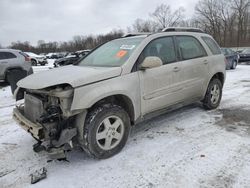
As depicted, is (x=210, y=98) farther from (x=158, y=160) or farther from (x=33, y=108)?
(x=33, y=108)

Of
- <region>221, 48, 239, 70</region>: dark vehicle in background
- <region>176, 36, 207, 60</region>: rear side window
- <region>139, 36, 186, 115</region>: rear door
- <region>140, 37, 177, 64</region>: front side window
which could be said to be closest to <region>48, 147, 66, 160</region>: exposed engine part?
<region>139, 36, 186, 115</region>: rear door

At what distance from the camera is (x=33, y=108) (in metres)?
3.12

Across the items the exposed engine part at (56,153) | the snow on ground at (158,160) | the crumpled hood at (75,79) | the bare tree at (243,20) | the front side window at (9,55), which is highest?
the bare tree at (243,20)

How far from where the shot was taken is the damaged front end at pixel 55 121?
9.11ft

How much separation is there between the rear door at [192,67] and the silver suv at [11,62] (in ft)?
25.9

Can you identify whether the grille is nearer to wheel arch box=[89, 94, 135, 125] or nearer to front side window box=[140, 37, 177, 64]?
wheel arch box=[89, 94, 135, 125]

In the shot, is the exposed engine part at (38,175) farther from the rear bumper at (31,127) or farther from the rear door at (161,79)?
the rear door at (161,79)

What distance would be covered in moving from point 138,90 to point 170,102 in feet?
2.96

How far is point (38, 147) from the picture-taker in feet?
9.39

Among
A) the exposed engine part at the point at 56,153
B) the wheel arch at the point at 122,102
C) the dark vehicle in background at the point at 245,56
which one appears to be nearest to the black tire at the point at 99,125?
the wheel arch at the point at 122,102

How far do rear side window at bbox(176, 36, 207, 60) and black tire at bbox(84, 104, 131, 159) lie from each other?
186 centimetres

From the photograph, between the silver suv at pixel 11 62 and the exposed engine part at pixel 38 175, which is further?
the silver suv at pixel 11 62

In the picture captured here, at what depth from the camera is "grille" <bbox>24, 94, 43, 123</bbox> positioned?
3.00 metres

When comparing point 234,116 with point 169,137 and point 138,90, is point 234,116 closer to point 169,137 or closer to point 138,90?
point 169,137
